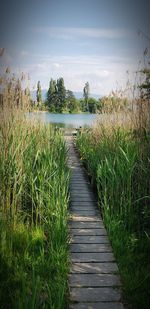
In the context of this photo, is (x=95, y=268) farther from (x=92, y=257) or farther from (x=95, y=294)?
(x=95, y=294)

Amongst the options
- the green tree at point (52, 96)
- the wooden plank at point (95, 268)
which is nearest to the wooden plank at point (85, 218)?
the wooden plank at point (95, 268)

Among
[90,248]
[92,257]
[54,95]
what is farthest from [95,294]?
[54,95]

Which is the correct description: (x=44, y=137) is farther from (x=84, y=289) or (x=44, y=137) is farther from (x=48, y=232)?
(x=84, y=289)

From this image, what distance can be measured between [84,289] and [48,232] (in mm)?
742

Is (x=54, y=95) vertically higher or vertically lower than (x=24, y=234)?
higher

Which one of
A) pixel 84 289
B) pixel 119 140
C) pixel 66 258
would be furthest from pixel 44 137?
pixel 84 289

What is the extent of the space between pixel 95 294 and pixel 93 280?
164mm

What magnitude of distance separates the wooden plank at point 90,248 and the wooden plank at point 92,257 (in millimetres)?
53

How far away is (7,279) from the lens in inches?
88.7

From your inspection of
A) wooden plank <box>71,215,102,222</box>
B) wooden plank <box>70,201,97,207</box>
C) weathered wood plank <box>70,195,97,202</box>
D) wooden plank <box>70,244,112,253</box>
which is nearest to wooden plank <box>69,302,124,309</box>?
wooden plank <box>70,244,112,253</box>

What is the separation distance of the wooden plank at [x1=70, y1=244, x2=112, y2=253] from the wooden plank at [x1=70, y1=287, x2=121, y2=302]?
57 cm

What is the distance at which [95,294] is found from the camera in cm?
219

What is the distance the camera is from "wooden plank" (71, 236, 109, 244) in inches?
117

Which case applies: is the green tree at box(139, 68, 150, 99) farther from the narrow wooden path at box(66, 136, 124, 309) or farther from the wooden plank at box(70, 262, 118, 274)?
the wooden plank at box(70, 262, 118, 274)
